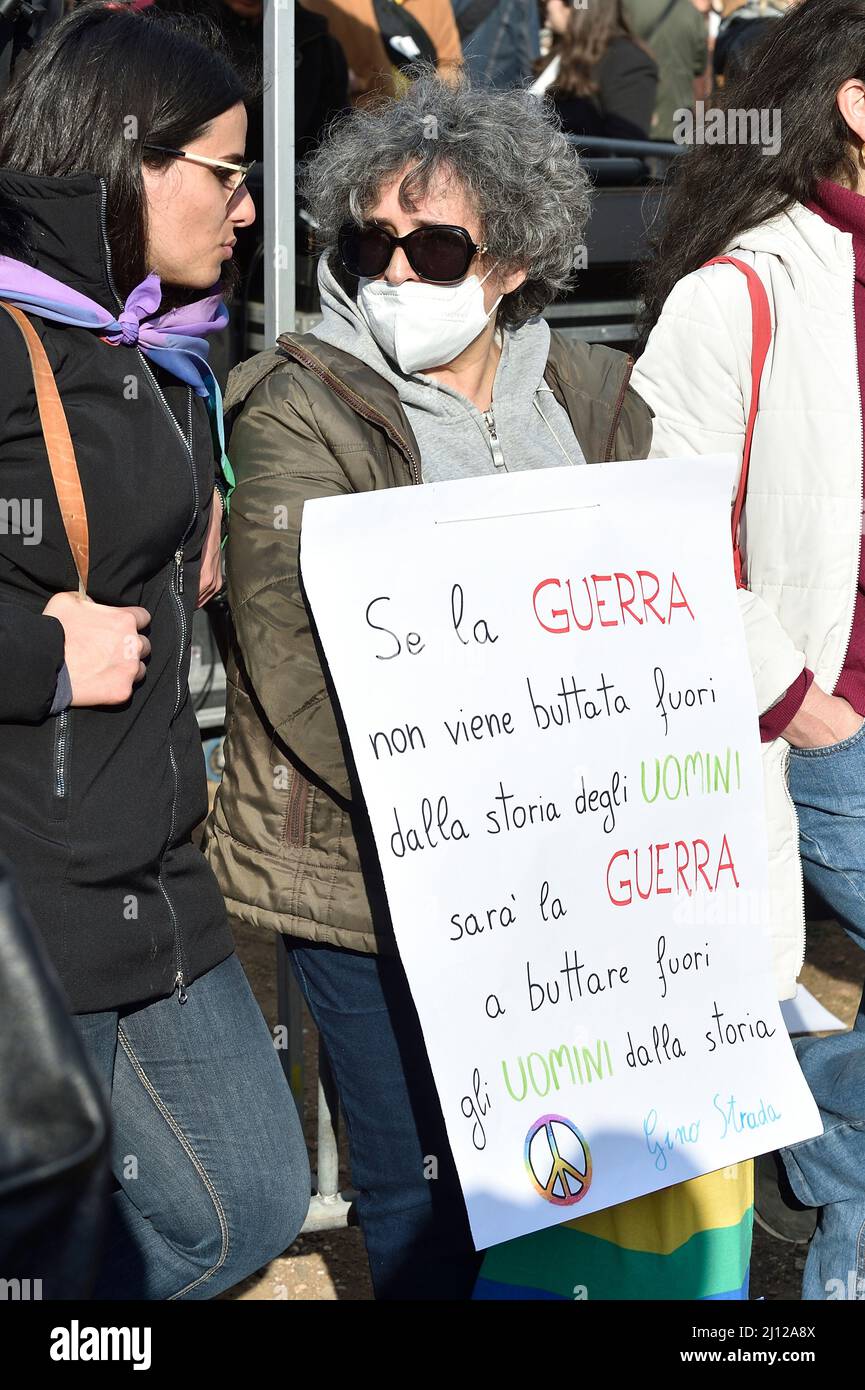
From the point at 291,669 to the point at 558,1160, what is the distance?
74cm

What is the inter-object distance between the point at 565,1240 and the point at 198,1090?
23.4 inches

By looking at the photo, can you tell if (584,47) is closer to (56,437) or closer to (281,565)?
(281,565)

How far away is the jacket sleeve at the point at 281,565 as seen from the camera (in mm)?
2037

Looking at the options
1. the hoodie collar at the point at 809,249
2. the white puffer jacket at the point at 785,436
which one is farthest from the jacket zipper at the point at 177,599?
the hoodie collar at the point at 809,249

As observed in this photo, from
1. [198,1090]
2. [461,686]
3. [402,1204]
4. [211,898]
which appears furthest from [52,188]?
[402,1204]

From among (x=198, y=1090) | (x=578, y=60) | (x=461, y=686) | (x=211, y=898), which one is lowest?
(x=198, y=1090)

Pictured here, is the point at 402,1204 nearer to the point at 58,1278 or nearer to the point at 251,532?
the point at 251,532

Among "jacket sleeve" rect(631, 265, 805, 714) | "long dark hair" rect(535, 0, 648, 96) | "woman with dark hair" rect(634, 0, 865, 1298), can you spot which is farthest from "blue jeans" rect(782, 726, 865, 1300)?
"long dark hair" rect(535, 0, 648, 96)

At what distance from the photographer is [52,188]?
186 cm

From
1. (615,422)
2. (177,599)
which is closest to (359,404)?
(177,599)

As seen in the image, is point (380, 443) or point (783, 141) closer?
point (380, 443)

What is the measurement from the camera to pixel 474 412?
7.36 ft

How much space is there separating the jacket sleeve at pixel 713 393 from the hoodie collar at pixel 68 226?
0.91 metres
